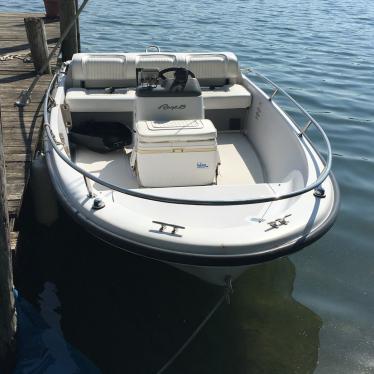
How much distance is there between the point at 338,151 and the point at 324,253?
252 cm

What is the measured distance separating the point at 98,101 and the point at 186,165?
1904 mm

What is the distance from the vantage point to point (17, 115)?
A: 571cm

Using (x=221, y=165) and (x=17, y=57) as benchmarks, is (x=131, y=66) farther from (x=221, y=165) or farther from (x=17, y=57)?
(x=17, y=57)

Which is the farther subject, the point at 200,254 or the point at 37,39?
the point at 37,39

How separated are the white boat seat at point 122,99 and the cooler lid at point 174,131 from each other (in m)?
1.29

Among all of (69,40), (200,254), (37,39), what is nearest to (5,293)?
(200,254)

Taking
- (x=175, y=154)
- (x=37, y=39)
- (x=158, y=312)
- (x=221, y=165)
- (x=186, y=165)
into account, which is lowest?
(x=158, y=312)

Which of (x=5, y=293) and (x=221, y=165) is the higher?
(x=5, y=293)

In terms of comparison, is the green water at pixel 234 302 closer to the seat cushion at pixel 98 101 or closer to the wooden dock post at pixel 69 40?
the seat cushion at pixel 98 101

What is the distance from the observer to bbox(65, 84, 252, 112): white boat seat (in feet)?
18.6

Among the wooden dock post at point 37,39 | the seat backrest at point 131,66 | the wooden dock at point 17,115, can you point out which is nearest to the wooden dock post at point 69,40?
the wooden dock at point 17,115

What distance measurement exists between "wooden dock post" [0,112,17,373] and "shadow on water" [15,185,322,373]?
2.36ft

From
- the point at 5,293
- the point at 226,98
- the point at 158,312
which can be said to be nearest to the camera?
the point at 5,293

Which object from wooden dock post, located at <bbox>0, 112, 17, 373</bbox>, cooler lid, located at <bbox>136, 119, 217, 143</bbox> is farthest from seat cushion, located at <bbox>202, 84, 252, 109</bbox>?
wooden dock post, located at <bbox>0, 112, 17, 373</bbox>
